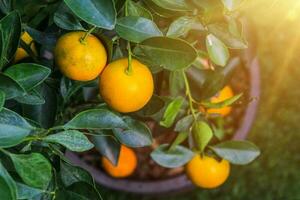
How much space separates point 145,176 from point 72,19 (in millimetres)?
931

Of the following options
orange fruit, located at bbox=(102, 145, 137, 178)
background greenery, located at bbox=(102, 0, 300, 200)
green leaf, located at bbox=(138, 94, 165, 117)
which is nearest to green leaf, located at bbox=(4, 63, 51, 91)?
green leaf, located at bbox=(138, 94, 165, 117)

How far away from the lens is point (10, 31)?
0.73 m

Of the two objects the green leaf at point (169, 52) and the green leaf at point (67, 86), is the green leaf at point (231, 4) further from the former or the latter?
the green leaf at point (67, 86)

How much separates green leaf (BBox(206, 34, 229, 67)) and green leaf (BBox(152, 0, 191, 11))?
0.22 feet

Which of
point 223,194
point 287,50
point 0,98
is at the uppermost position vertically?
Result: point 0,98

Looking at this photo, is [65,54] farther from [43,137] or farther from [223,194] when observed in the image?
[223,194]

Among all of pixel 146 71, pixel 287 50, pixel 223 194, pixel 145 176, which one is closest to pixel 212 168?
pixel 146 71

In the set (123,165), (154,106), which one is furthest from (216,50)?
(123,165)

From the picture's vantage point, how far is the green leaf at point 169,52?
736 millimetres

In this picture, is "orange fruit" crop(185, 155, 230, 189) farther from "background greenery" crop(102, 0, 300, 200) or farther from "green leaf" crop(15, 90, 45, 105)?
"background greenery" crop(102, 0, 300, 200)

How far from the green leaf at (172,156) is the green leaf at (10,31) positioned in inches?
16.1

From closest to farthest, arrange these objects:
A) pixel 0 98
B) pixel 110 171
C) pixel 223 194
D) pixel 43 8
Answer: pixel 0 98 < pixel 43 8 < pixel 110 171 < pixel 223 194

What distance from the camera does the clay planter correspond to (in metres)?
1.54

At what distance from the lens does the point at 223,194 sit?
5.78 feet
